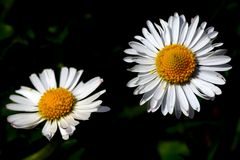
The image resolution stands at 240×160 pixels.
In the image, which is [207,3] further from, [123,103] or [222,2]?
[123,103]

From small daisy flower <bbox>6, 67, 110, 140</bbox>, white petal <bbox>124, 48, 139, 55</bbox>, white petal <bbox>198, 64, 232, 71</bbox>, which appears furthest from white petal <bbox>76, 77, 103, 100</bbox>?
white petal <bbox>198, 64, 232, 71</bbox>

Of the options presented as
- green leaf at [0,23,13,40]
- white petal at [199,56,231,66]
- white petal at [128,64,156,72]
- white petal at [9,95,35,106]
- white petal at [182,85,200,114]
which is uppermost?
green leaf at [0,23,13,40]

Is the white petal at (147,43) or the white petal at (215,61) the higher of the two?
the white petal at (147,43)

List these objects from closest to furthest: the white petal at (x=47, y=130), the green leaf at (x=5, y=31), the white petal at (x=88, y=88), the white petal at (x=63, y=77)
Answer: the white petal at (x=47, y=130) < the white petal at (x=88, y=88) < the white petal at (x=63, y=77) < the green leaf at (x=5, y=31)

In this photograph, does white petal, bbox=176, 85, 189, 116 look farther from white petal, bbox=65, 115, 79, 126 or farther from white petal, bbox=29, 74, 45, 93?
white petal, bbox=29, 74, 45, 93

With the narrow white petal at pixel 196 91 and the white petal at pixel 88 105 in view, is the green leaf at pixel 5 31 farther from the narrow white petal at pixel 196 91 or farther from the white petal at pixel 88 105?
the narrow white petal at pixel 196 91

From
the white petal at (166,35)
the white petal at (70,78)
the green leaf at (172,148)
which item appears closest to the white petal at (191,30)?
the white petal at (166,35)

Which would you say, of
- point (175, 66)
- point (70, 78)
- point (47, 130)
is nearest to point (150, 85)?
point (175, 66)

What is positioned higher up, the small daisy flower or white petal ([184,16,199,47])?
white petal ([184,16,199,47])
